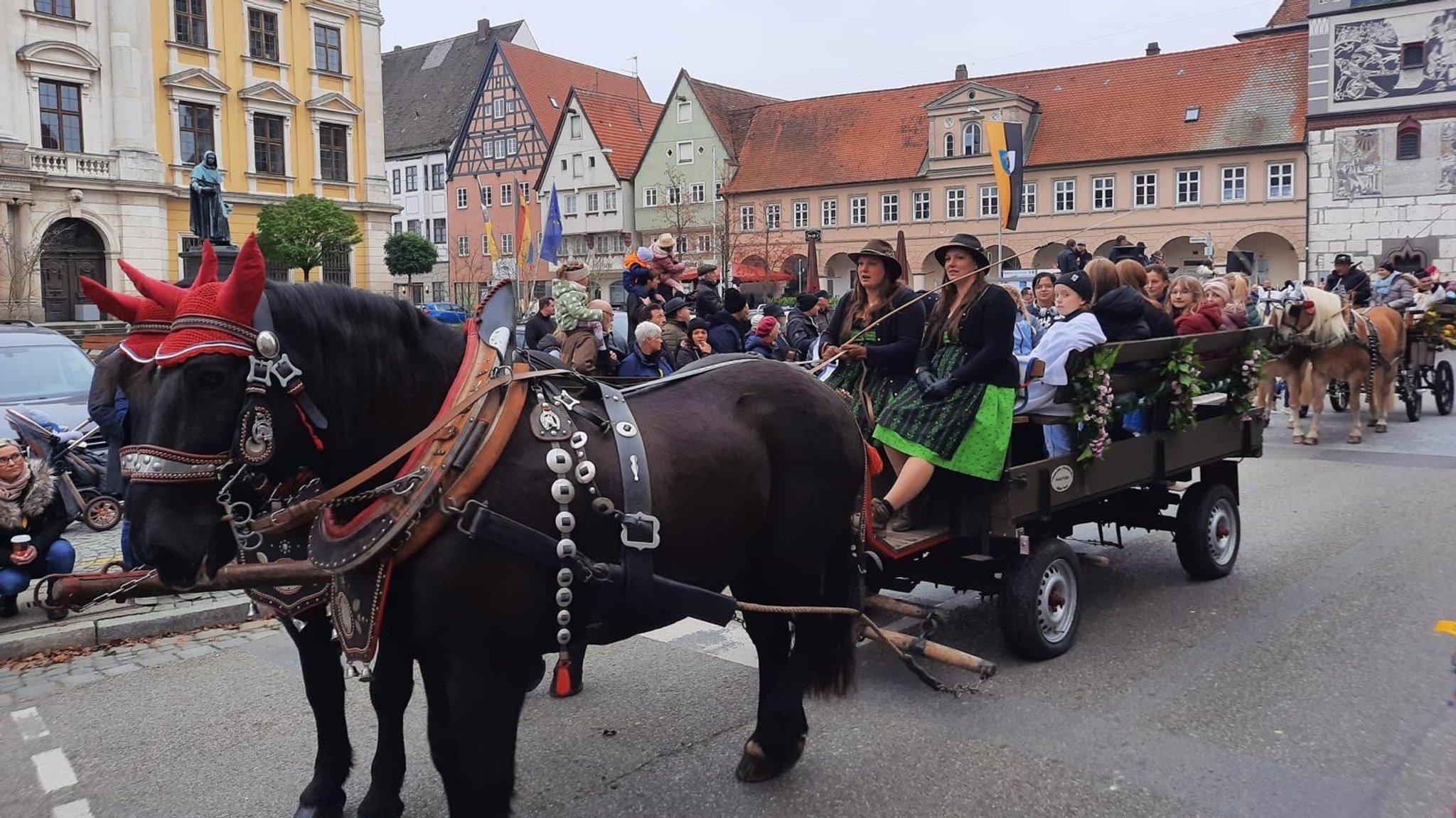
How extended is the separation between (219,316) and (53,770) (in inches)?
110

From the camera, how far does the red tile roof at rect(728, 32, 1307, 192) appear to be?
136ft

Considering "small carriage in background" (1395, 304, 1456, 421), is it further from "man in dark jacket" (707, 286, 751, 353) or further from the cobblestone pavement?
the cobblestone pavement

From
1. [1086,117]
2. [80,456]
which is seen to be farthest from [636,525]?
[1086,117]

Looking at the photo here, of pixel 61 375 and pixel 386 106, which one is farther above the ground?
pixel 386 106

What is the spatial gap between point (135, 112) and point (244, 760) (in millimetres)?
36875

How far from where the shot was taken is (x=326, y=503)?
2967 mm

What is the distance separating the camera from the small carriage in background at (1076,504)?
17.4ft

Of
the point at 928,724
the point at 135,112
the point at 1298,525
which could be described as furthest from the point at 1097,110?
the point at 928,724

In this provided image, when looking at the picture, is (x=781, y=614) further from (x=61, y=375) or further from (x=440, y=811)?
(x=61, y=375)

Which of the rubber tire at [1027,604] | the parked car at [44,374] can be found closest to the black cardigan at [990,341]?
the rubber tire at [1027,604]

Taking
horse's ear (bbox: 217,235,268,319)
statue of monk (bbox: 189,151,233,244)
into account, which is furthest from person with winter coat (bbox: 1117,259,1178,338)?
statue of monk (bbox: 189,151,233,244)

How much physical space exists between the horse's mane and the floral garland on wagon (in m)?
8.70

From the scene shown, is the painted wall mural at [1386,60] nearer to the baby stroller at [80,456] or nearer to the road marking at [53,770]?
the baby stroller at [80,456]

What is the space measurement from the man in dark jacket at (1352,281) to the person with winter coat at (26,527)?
52.1 ft
